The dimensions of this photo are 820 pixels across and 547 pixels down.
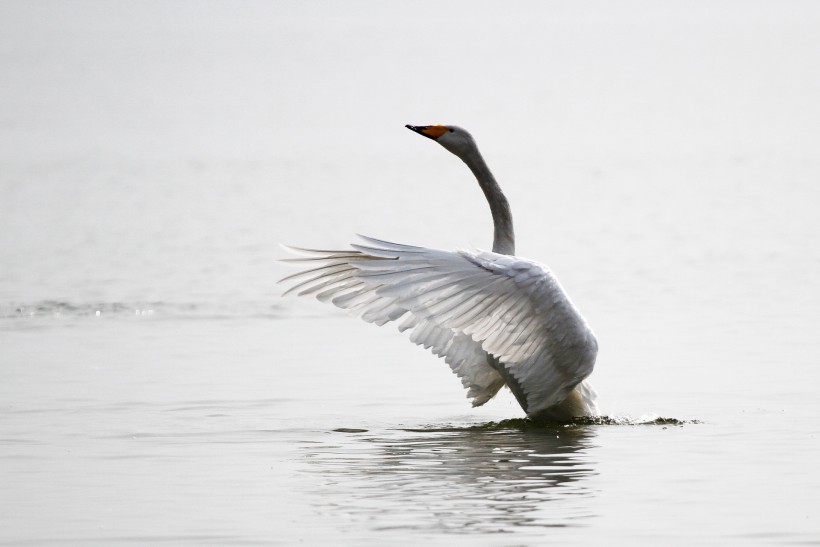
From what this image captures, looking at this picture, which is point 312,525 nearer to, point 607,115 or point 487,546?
point 487,546

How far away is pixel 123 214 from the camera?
3272 cm

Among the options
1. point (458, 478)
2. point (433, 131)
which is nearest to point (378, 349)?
point (433, 131)

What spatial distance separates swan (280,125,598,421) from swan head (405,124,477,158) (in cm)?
94

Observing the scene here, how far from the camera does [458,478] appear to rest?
10.6m

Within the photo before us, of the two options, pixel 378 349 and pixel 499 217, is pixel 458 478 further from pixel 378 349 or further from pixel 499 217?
pixel 378 349

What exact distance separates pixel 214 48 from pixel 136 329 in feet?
324

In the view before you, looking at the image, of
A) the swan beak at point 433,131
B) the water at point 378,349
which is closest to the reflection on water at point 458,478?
the water at point 378,349

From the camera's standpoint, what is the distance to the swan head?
544 inches

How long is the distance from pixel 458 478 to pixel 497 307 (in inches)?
58.4

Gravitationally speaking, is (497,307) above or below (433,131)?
below

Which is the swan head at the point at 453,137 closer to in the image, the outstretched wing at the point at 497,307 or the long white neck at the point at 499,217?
the long white neck at the point at 499,217

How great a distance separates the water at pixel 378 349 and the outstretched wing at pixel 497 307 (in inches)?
19.7

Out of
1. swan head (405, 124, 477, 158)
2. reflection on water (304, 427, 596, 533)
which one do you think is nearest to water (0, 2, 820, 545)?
reflection on water (304, 427, 596, 533)

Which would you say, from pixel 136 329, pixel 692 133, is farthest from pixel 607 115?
pixel 136 329
